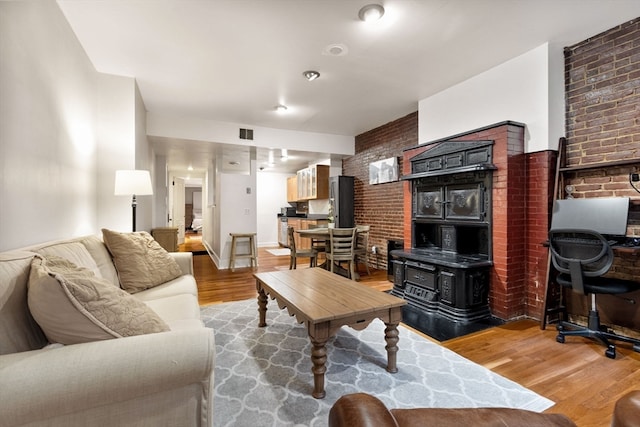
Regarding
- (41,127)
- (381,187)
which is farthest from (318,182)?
(41,127)

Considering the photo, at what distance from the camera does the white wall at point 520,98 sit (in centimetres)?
280

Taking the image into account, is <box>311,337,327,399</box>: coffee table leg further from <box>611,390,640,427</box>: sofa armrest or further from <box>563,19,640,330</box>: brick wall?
<box>563,19,640,330</box>: brick wall

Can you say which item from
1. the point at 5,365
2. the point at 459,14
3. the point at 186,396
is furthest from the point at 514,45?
the point at 5,365

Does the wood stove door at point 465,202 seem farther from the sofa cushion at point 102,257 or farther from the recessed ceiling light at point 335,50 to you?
the sofa cushion at point 102,257

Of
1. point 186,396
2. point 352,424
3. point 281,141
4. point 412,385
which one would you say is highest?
point 281,141

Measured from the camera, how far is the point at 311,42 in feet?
8.85

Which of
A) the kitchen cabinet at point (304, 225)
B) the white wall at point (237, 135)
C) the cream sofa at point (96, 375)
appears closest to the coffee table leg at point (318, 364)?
the cream sofa at point (96, 375)

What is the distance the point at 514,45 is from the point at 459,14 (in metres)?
0.86

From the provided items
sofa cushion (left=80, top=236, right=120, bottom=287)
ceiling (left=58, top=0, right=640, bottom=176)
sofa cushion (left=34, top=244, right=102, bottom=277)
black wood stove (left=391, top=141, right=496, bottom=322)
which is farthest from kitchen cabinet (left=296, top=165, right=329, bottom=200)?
sofa cushion (left=34, top=244, right=102, bottom=277)

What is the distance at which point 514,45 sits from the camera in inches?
109

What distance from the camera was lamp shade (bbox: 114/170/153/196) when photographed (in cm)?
289

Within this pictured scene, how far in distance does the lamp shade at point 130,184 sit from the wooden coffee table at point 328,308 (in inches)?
61.2

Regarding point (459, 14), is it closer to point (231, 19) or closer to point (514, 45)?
point (514, 45)

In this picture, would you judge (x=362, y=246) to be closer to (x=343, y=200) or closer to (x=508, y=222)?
(x=343, y=200)
